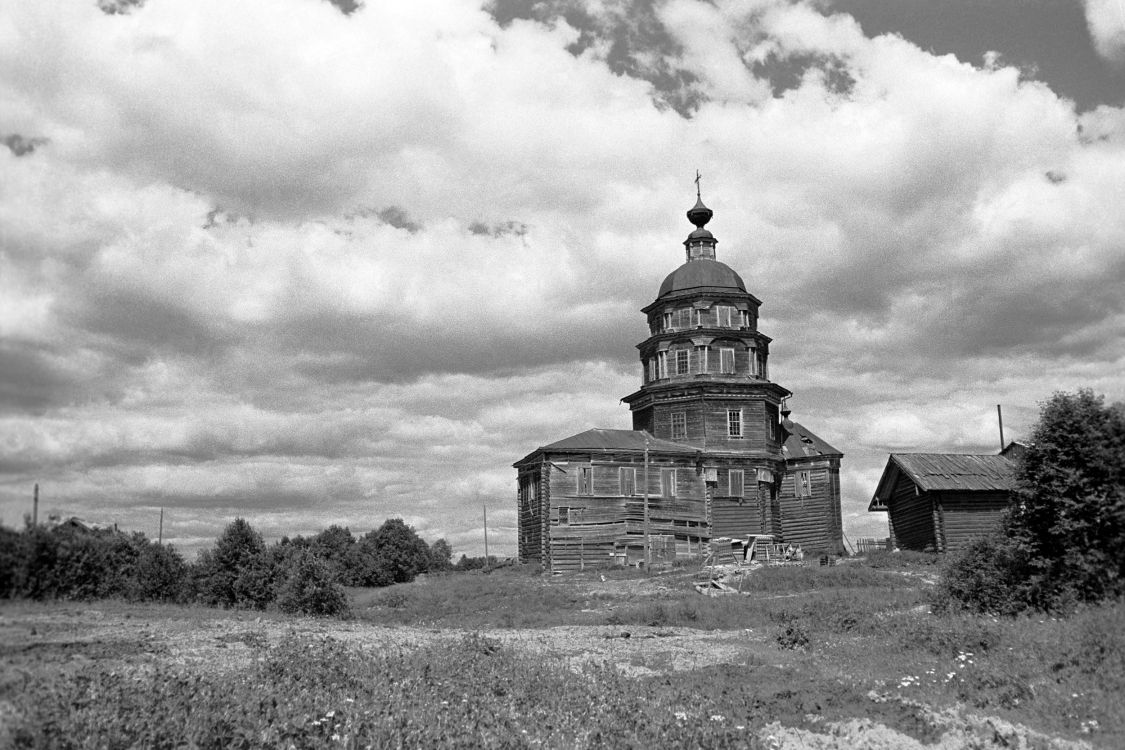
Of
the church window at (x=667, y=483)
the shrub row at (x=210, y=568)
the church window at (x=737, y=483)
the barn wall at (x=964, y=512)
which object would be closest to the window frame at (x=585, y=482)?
the church window at (x=667, y=483)

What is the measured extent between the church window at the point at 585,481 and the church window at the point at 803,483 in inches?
610

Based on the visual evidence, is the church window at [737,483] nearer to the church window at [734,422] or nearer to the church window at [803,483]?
the church window at [734,422]

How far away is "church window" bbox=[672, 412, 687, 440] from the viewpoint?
57062mm

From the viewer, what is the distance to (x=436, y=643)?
1692 cm

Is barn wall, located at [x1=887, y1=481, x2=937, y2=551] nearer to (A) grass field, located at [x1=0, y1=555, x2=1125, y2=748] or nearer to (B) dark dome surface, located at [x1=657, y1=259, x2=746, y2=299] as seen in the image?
(B) dark dome surface, located at [x1=657, y1=259, x2=746, y2=299]

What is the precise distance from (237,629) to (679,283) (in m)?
47.8

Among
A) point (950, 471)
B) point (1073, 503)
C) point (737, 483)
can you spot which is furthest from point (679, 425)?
point (1073, 503)

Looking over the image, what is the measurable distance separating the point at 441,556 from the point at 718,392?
44.5 metres

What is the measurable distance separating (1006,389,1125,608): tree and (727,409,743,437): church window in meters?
40.1

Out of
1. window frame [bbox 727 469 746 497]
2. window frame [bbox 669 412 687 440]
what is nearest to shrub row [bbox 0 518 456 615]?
window frame [bbox 669 412 687 440]

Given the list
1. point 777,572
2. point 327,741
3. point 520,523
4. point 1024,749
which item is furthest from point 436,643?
point 520,523

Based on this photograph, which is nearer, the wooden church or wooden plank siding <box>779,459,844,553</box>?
the wooden church

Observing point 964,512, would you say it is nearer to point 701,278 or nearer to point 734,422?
point 734,422

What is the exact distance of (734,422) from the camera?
57.0m
